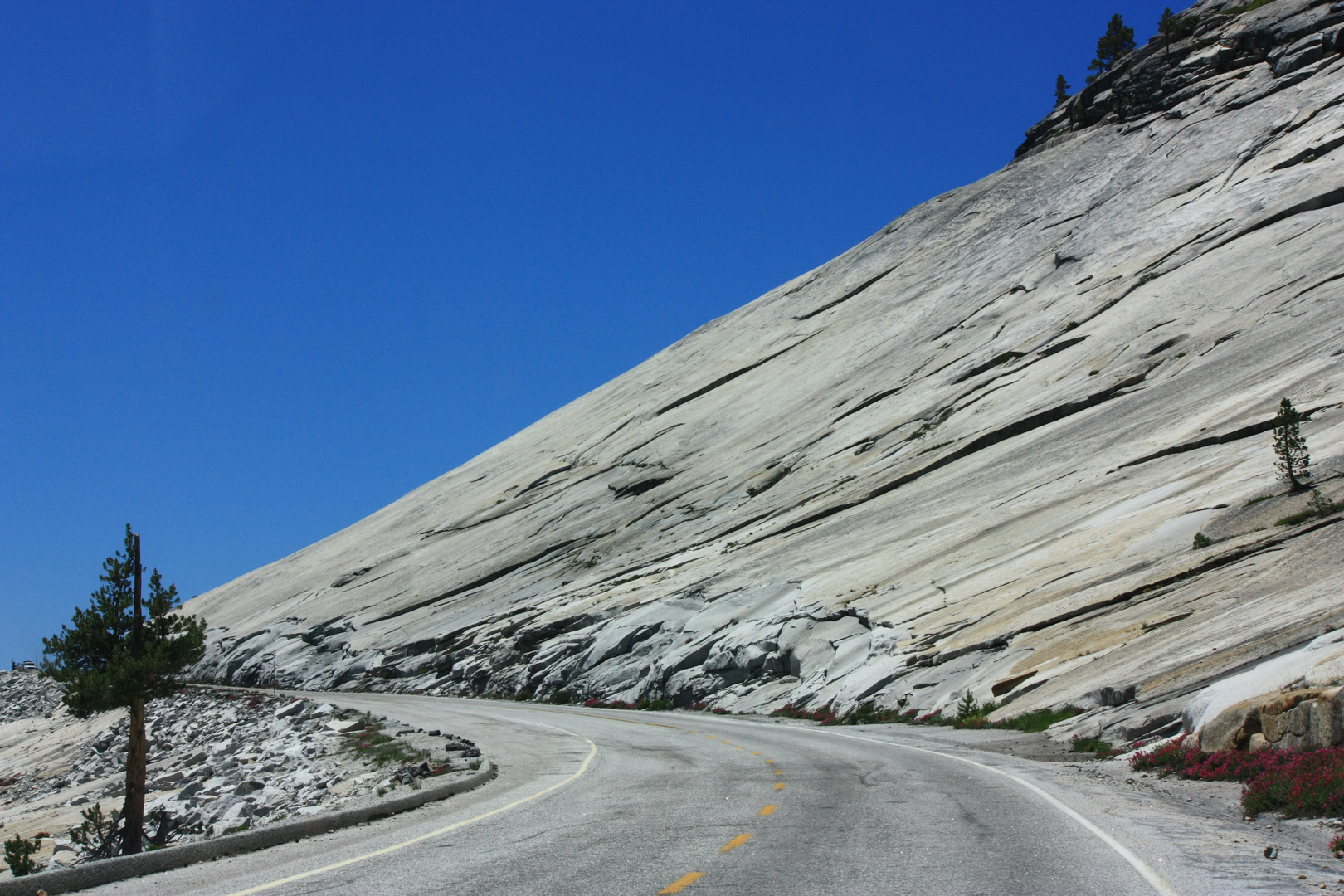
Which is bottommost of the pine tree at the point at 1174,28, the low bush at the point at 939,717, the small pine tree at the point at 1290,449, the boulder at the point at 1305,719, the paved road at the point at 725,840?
the low bush at the point at 939,717

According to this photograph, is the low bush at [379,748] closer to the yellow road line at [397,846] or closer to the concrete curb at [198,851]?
the yellow road line at [397,846]

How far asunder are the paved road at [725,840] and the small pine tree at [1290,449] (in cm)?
1255

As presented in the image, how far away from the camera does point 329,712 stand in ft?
115

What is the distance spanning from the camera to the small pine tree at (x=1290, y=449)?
76.4 ft

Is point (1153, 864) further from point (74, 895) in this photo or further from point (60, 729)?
point (60, 729)

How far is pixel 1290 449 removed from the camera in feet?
81.1

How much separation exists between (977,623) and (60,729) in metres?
50.1

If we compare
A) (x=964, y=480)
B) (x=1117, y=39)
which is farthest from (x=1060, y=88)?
(x=964, y=480)

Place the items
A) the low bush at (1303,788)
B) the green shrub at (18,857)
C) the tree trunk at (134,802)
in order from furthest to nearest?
the tree trunk at (134,802)
the green shrub at (18,857)
the low bush at (1303,788)

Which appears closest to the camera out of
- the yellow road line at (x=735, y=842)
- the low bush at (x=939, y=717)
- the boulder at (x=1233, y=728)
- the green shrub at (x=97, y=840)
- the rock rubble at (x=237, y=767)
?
the yellow road line at (x=735, y=842)

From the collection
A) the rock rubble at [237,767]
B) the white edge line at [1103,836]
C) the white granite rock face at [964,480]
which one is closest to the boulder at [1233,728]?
the white edge line at [1103,836]

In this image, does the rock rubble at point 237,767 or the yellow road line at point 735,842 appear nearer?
the yellow road line at point 735,842

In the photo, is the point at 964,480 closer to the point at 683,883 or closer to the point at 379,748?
the point at 379,748

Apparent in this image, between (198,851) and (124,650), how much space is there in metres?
11.8
